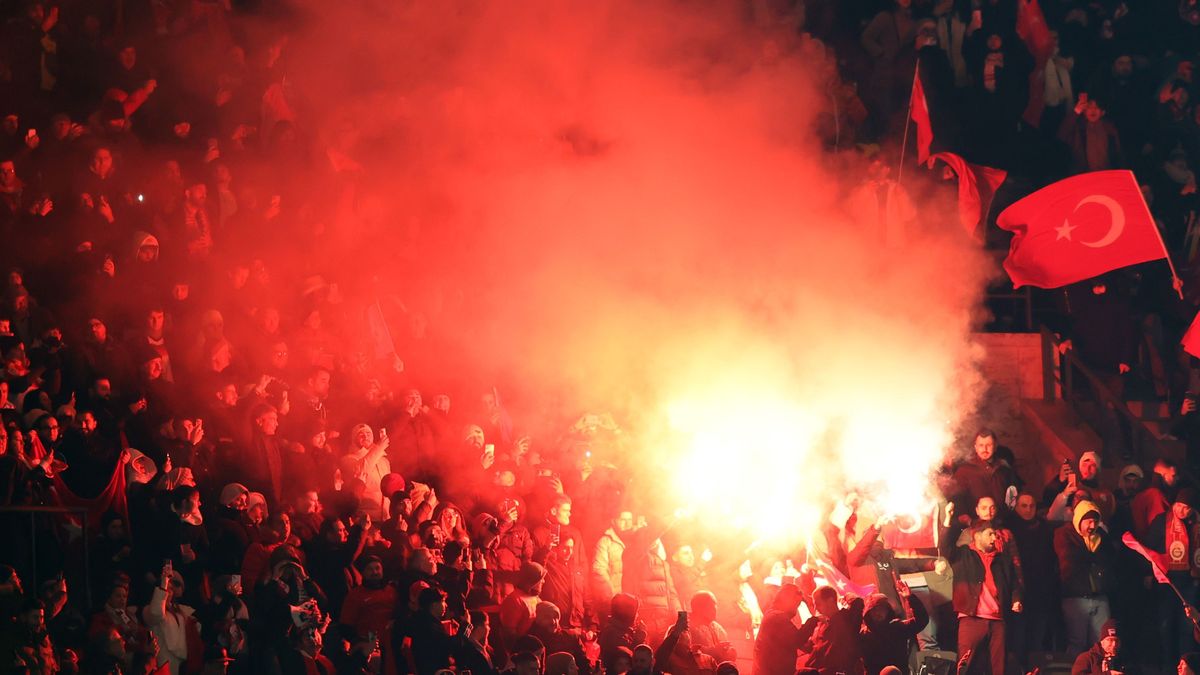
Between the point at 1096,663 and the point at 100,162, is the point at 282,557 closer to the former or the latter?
the point at 100,162

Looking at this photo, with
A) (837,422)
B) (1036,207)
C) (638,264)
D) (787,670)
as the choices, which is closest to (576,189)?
(638,264)

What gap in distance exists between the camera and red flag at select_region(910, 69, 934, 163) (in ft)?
37.0

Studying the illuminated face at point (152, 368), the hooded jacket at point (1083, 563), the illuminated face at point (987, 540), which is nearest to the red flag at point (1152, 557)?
the hooded jacket at point (1083, 563)

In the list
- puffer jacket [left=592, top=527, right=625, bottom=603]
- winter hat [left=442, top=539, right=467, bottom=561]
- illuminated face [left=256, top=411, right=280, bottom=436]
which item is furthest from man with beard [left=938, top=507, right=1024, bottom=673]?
illuminated face [left=256, top=411, right=280, bottom=436]

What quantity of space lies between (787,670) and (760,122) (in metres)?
4.09

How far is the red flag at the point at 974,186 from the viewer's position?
1112cm

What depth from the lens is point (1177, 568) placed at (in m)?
9.43

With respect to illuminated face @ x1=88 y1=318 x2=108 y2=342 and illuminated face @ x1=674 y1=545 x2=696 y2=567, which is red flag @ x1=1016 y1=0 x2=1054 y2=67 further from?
illuminated face @ x1=88 y1=318 x2=108 y2=342

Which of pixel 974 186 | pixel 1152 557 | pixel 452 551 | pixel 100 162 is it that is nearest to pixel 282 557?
pixel 452 551

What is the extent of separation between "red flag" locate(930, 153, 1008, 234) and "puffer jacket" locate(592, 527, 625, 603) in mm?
3555

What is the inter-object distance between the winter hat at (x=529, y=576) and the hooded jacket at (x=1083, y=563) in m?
2.89

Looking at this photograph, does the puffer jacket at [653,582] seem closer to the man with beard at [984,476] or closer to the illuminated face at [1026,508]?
the man with beard at [984,476]

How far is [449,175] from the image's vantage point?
10672 mm

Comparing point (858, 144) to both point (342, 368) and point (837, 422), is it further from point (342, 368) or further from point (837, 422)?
point (342, 368)
